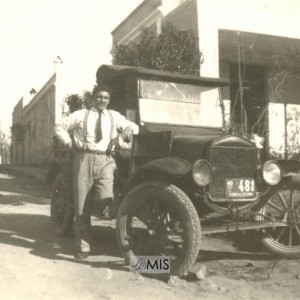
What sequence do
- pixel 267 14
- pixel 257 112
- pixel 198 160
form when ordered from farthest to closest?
pixel 257 112 < pixel 267 14 < pixel 198 160

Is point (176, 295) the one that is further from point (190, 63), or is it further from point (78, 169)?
point (190, 63)

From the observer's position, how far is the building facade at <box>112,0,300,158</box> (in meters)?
11.4

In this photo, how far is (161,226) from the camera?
14.3ft

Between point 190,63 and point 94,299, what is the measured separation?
6.09m

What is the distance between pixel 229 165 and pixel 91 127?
5.06 feet

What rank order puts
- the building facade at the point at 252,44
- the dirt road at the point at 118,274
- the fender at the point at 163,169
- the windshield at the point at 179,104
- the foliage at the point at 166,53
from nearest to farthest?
the dirt road at the point at 118,274 → the fender at the point at 163,169 → the windshield at the point at 179,104 → the foliage at the point at 166,53 → the building facade at the point at 252,44

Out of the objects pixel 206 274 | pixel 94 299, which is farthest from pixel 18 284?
pixel 206 274

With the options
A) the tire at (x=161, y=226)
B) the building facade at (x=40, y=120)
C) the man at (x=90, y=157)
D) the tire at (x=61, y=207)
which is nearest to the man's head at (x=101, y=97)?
the man at (x=90, y=157)

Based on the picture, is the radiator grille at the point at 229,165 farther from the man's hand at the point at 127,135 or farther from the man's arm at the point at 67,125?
the man's arm at the point at 67,125

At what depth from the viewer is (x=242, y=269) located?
15.1ft

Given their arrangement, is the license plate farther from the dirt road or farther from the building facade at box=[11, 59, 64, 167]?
the building facade at box=[11, 59, 64, 167]

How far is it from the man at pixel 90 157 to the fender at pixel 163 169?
42 cm

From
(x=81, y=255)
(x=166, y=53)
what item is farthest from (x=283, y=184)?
(x=166, y=53)

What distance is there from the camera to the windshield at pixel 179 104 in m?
5.57
